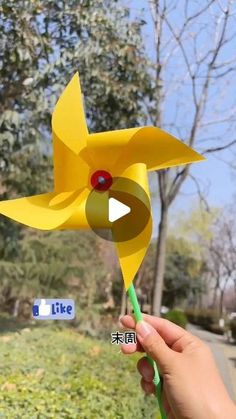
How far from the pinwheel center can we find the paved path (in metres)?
1.61

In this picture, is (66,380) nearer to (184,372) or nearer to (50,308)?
(50,308)

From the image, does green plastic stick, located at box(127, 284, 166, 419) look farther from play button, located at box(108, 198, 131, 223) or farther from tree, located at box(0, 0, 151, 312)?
tree, located at box(0, 0, 151, 312)

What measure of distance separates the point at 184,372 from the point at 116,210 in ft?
0.97

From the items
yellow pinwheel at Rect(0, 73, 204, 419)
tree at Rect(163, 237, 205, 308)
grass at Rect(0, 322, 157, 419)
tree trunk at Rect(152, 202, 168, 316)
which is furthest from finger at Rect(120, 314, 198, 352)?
tree at Rect(163, 237, 205, 308)

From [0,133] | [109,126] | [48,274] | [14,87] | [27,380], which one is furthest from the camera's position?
[48,274]

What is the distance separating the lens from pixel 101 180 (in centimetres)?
91

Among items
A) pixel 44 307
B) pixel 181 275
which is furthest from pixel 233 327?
pixel 44 307

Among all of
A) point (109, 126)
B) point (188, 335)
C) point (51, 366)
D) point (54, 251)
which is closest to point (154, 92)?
point (109, 126)

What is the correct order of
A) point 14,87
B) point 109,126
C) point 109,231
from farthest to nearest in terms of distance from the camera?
point 109,126 → point 14,87 → point 109,231

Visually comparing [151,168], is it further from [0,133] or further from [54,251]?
[54,251]

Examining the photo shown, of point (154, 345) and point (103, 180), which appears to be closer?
point (154, 345)

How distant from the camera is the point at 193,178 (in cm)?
354

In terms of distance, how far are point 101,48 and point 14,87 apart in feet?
1.71

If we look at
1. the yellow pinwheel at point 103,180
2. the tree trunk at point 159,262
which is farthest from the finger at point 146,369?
the tree trunk at point 159,262
